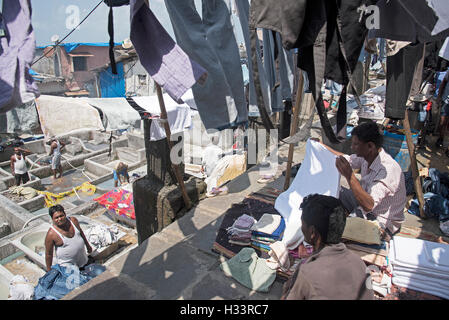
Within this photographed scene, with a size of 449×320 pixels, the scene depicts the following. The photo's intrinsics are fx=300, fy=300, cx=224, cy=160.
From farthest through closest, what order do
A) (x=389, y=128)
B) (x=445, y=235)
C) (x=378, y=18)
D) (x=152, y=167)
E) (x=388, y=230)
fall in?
(x=389, y=128) → (x=152, y=167) → (x=445, y=235) → (x=388, y=230) → (x=378, y=18)

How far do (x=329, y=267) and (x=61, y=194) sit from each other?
37.2 ft

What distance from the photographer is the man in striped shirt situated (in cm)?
288

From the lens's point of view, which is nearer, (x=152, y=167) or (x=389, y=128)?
(x=152, y=167)

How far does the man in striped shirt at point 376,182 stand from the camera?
2879 mm

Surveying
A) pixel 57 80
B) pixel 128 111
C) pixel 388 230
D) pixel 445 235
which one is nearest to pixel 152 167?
pixel 388 230

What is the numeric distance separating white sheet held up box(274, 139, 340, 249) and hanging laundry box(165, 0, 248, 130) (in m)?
1.01

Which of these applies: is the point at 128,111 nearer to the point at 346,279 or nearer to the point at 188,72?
the point at 188,72

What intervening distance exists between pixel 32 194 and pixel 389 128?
1131 cm

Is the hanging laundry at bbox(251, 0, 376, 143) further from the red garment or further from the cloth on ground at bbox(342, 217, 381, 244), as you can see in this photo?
the red garment

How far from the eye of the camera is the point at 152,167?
4.14 meters

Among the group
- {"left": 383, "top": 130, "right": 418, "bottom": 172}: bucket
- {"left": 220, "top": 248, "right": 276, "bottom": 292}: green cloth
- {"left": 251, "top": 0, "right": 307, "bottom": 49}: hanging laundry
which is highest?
{"left": 251, "top": 0, "right": 307, "bottom": 49}: hanging laundry

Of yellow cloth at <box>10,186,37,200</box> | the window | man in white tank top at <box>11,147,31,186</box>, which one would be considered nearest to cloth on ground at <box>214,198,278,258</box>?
yellow cloth at <box>10,186,37,200</box>
